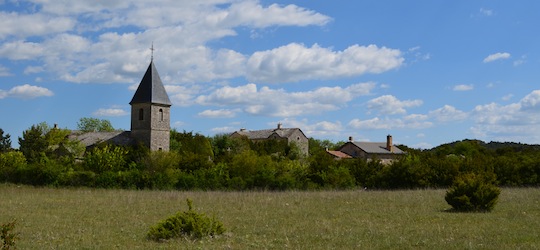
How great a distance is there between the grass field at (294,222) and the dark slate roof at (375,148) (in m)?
67.3

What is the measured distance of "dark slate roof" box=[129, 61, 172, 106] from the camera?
209 ft

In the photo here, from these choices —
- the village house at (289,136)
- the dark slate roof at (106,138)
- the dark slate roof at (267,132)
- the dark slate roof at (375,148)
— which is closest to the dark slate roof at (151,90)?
the dark slate roof at (106,138)

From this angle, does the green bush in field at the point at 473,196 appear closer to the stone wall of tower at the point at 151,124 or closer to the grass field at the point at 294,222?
the grass field at the point at 294,222

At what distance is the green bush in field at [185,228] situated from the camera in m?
12.9

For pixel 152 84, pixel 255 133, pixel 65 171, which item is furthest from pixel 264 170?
pixel 255 133

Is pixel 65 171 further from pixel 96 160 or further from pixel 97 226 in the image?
pixel 97 226

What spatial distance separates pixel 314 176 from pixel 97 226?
22.3m

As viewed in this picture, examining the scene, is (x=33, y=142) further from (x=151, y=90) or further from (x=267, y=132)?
(x=267, y=132)

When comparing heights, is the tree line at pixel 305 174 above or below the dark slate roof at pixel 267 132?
below

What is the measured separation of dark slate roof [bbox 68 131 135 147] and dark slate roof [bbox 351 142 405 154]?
4201 centimetres

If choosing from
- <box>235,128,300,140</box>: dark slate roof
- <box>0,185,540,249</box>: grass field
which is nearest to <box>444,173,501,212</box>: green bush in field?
<box>0,185,540,249</box>: grass field

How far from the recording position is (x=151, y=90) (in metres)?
63.9

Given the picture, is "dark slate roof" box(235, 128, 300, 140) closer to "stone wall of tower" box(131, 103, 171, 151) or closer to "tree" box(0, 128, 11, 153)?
"stone wall of tower" box(131, 103, 171, 151)

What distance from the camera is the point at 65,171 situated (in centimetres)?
3716
